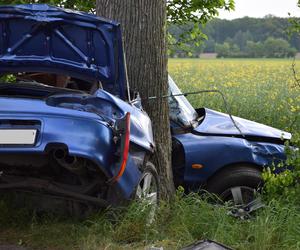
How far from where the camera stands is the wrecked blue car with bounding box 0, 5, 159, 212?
353 cm

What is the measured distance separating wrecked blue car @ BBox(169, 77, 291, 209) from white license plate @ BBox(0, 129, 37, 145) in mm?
2051

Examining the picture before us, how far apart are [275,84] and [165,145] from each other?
1093cm

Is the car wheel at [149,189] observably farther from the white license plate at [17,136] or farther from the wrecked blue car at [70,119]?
the white license plate at [17,136]

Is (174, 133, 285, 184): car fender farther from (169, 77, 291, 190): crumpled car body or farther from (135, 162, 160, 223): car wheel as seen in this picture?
(135, 162, 160, 223): car wheel

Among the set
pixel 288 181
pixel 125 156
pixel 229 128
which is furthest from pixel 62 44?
pixel 288 181

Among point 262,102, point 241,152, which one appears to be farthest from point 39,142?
point 262,102

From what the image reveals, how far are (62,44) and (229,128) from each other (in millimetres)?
2220

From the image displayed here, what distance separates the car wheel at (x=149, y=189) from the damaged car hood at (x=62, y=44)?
0.68 metres

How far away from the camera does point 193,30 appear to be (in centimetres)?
902

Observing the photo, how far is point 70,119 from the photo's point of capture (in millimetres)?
3570

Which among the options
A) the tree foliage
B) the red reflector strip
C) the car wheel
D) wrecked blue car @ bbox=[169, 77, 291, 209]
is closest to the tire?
wrecked blue car @ bbox=[169, 77, 291, 209]

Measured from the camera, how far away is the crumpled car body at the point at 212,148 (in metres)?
5.39

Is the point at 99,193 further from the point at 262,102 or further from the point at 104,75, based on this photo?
the point at 262,102

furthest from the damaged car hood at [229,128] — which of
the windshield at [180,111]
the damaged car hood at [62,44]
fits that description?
the damaged car hood at [62,44]
